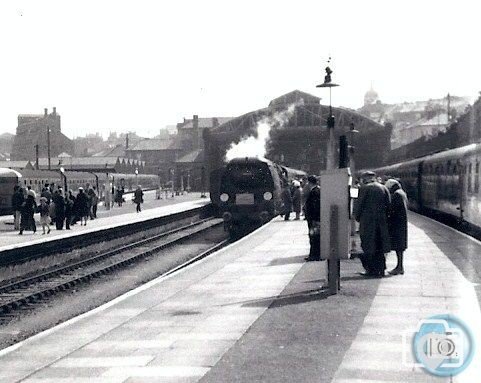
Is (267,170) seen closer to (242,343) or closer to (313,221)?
(313,221)

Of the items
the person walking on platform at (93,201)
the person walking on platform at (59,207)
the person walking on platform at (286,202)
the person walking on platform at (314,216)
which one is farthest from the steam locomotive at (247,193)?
the person walking on platform at (314,216)

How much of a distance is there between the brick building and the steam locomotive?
309 feet

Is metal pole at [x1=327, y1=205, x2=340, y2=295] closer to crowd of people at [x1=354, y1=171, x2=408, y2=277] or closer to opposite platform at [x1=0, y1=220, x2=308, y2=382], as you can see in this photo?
opposite platform at [x1=0, y1=220, x2=308, y2=382]

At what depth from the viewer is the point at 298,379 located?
5656 mm

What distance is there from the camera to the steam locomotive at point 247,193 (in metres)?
25.4

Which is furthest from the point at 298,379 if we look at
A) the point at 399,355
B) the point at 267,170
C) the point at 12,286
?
the point at 267,170

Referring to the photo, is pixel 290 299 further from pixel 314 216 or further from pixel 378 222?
pixel 314 216

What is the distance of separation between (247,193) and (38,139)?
319ft

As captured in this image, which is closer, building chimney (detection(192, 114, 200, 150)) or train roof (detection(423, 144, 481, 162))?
train roof (detection(423, 144, 481, 162))

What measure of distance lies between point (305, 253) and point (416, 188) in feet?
56.7

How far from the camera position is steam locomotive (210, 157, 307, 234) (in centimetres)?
2541

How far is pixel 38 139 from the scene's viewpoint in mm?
116250

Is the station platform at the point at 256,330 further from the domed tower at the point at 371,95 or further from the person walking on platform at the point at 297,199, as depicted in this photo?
the domed tower at the point at 371,95

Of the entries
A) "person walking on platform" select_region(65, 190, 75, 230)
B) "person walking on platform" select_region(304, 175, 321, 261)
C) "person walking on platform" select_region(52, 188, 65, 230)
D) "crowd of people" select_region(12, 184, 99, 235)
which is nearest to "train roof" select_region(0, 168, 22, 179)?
"crowd of people" select_region(12, 184, 99, 235)
